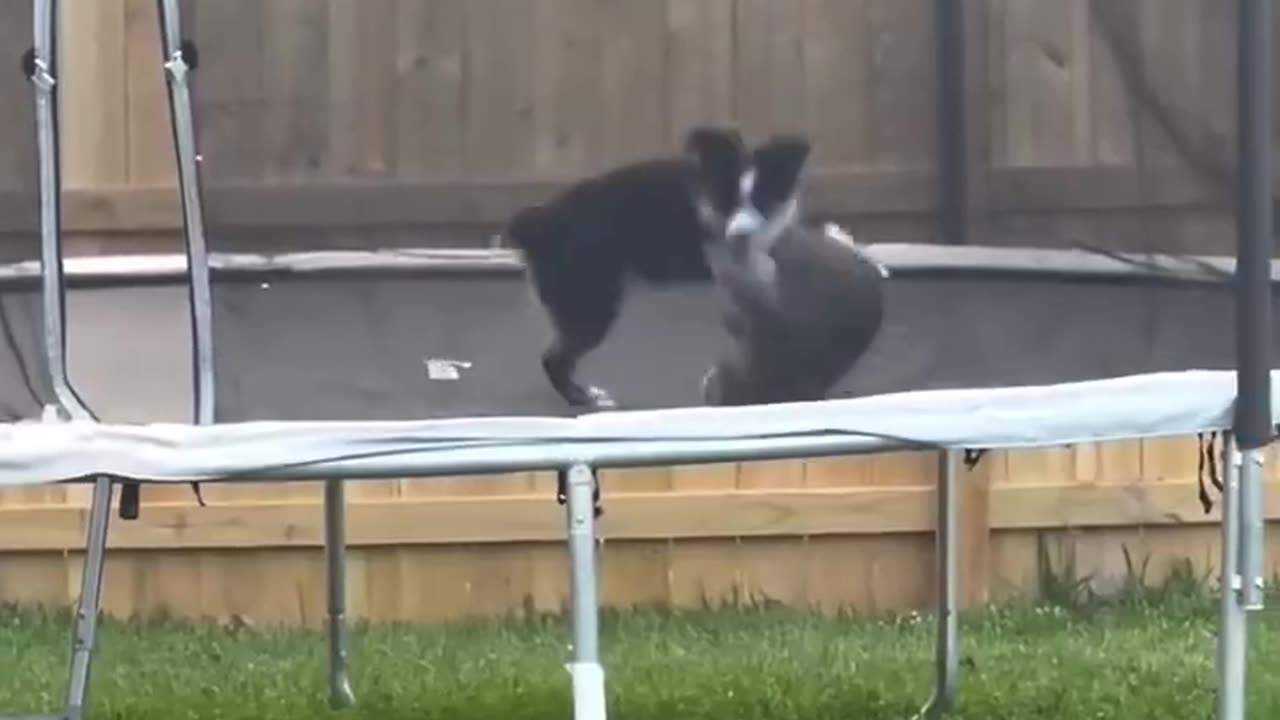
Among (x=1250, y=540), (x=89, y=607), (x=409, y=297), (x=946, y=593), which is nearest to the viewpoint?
(x=1250, y=540)

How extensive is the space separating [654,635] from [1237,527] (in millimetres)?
2179

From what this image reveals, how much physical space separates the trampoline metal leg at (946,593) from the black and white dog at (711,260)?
3.35ft

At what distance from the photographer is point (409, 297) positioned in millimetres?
2168

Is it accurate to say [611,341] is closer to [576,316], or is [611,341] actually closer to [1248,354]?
[576,316]

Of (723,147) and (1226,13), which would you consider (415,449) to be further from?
(1226,13)

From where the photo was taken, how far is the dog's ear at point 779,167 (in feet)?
7.13

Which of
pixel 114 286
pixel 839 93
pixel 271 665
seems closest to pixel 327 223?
pixel 114 286

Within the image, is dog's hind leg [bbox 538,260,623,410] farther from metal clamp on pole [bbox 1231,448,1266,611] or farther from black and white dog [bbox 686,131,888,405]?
metal clamp on pole [bbox 1231,448,1266,611]


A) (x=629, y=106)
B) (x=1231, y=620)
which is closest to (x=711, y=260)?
(x=629, y=106)

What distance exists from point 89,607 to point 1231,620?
155 centimetres

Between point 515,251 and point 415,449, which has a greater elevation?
point 515,251

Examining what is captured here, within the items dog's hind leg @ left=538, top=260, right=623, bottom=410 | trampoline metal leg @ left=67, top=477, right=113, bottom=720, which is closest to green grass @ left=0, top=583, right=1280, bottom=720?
trampoline metal leg @ left=67, top=477, right=113, bottom=720

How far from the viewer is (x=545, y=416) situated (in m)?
2.08

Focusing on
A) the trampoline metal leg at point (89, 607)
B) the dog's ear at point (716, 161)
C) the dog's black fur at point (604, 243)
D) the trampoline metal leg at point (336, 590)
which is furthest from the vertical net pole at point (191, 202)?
the trampoline metal leg at point (336, 590)
